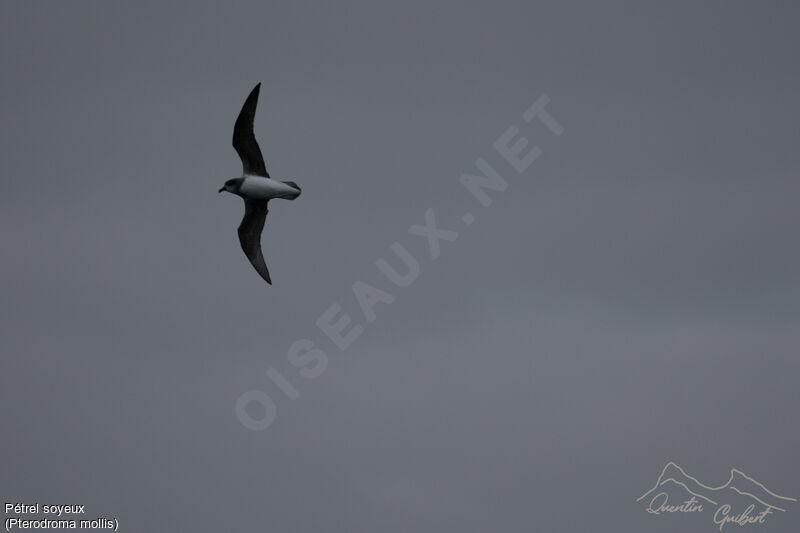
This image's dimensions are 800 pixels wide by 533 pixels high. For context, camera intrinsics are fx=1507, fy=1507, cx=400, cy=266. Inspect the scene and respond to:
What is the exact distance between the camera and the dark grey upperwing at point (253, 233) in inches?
3780

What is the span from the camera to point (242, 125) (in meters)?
91.8

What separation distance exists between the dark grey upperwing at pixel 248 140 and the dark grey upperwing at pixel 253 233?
290 centimetres

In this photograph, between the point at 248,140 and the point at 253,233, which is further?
the point at 253,233

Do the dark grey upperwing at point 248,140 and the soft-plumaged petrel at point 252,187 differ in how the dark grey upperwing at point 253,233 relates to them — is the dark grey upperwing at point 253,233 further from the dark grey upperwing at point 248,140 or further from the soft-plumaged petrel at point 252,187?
the dark grey upperwing at point 248,140

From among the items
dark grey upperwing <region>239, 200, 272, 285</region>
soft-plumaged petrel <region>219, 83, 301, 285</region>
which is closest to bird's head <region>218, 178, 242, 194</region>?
soft-plumaged petrel <region>219, 83, 301, 285</region>

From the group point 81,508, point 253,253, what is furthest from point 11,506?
point 253,253

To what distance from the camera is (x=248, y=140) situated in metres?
92.5

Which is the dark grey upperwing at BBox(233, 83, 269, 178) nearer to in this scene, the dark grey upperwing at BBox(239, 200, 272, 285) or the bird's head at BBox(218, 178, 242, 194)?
the bird's head at BBox(218, 178, 242, 194)

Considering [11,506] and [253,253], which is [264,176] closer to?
[253,253]

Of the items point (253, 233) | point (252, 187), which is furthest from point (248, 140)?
point (253, 233)

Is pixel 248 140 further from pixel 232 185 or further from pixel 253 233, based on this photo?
pixel 253 233

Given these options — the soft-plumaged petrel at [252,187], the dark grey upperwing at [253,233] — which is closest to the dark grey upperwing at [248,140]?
the soft-plumaged petrel at [252,187]

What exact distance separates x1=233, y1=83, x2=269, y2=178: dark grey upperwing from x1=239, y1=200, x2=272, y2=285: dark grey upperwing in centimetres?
290

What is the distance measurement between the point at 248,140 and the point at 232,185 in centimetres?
302
